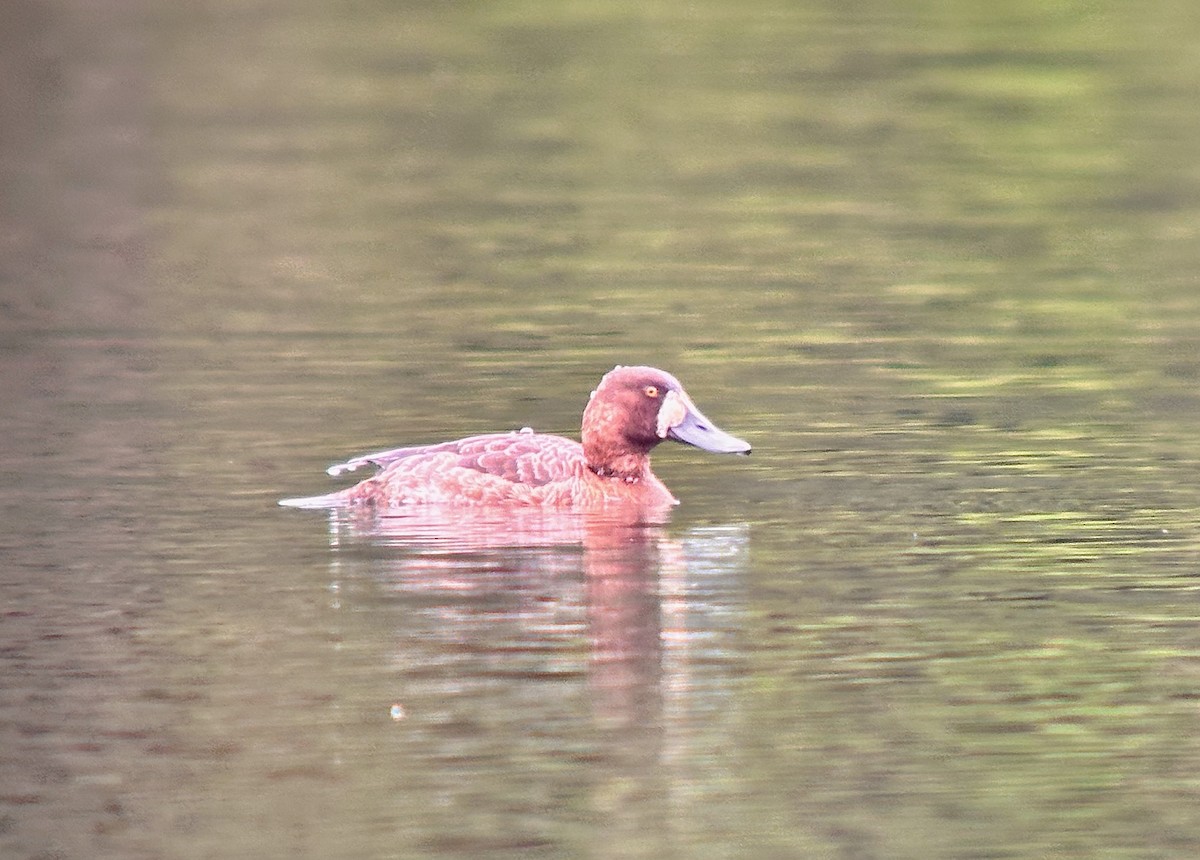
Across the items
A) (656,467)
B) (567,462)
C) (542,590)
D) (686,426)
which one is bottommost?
(542,590)

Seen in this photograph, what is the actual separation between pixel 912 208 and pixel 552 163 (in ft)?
12.7

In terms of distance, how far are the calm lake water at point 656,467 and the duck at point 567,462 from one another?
26 centimetres

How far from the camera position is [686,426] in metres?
12.6

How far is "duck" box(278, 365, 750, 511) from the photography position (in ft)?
40.8

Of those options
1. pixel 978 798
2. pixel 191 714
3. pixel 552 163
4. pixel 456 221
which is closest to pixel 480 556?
pixel 191 714

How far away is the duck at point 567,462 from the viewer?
12.4 m

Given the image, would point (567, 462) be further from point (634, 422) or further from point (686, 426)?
point (686, 426)

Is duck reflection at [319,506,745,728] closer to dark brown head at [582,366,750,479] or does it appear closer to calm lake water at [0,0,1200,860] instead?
calm lake water at [0,0,1200,860]

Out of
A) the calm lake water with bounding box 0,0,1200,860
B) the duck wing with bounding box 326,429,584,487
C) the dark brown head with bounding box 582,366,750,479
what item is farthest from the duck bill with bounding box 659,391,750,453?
the duck wing with bounding box 326,429,584,487

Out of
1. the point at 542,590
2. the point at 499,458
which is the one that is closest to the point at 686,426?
the point at 499,458

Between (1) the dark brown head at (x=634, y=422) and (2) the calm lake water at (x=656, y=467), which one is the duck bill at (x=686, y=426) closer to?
(1) the dark brown head at (x=634, y=422)

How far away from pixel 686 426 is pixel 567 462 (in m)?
0.58

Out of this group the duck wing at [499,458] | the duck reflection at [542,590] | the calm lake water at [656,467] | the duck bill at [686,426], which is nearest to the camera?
the calm lake water at [656,467]

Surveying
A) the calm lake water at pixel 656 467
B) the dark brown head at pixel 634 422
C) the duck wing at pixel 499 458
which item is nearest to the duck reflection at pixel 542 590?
the calm lake water at pixel 656 467
